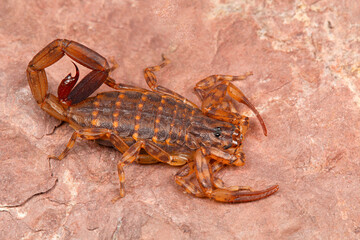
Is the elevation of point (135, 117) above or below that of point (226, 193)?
above

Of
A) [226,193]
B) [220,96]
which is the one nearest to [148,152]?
[226,193]

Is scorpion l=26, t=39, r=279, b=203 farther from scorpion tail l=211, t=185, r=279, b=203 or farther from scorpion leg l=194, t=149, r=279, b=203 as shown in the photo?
scorpion tail l=211, t=185, r=279, b=203

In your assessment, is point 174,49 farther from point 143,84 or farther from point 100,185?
point 100,185

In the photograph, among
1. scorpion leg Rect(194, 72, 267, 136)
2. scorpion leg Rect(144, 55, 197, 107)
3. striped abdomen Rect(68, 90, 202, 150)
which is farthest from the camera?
scorpion leg Rect(144, 55, 197, 107)

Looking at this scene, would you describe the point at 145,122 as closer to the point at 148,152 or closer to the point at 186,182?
the point at 148,152

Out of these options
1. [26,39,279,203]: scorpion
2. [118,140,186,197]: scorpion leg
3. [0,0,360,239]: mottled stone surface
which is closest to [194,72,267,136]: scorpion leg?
[26,39,279,203]: scorpion

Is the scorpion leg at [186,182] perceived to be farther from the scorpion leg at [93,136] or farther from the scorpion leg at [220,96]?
the scorpion leg at [220,96]

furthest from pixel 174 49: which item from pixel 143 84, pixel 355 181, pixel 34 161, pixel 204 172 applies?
pixel 355 181
